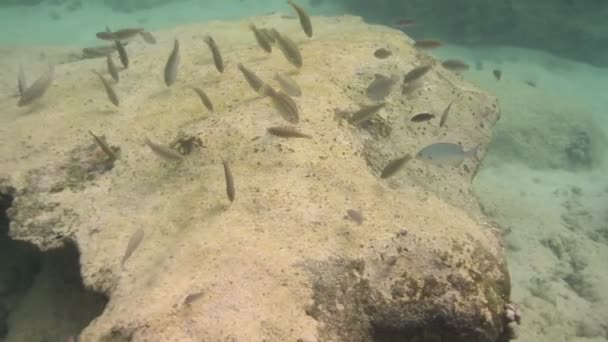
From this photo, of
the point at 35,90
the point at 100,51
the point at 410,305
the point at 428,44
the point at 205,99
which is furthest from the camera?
the point at 100,51

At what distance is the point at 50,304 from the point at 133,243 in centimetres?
239

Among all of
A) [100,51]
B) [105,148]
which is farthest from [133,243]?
[100,51]

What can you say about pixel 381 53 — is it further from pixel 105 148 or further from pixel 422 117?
Answer: pixel 105 148

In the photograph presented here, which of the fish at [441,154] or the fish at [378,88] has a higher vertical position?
A: the fish at [378,88]

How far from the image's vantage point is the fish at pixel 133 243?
3219 mm

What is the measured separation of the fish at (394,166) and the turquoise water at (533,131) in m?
4.20

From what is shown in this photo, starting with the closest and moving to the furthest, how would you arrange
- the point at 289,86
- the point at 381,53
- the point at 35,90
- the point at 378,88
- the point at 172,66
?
the point at 289,86 → the point at 378,88 → the point at 172,66 → the point at 35,90 → the point at 381,53

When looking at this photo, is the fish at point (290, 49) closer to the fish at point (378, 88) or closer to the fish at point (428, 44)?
the fish at point (378, 88)

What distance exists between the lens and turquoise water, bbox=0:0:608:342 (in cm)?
764

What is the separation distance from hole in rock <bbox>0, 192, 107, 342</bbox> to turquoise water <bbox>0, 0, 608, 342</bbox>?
5660mm

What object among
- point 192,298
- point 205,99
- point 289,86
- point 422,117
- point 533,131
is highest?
point 289,86

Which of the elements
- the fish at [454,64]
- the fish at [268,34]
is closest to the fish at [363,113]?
the fish at [268,34]

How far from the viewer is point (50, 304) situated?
491cm

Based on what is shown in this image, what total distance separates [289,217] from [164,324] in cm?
109
